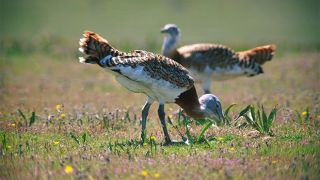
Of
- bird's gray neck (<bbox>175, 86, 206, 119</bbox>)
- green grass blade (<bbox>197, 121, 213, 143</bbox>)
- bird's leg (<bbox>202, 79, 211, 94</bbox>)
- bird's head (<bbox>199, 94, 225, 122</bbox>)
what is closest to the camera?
green grass blade (<bbox>197, 121, 213, 143</bbox>)

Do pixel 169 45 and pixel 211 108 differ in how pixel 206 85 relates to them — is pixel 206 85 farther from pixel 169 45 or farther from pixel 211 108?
pixel 211 108

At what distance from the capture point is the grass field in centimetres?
592

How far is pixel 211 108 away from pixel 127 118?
129 centimetres

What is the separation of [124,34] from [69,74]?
7.43 meters

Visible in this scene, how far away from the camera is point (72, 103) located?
10727 mm

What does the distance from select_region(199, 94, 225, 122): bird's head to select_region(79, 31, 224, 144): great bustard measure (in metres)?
0.18

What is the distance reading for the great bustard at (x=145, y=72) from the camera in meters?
7.02

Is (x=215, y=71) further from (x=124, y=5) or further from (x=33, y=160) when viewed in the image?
(x=124, y=5)

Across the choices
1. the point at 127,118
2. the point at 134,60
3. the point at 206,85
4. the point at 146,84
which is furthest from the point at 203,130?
the point at 206,85

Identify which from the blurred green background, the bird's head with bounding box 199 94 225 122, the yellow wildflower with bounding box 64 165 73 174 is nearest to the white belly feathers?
the bird's head with bounding box 199 94 225 122

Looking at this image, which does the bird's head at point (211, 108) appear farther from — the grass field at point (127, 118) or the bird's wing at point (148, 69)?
the bird's wing at point (148, 69)

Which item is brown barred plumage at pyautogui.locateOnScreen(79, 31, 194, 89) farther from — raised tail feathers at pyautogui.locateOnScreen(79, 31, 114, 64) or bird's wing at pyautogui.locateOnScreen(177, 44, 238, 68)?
bird's wing at pyautogui.locateOnScreen(177, 44, 238, 68)

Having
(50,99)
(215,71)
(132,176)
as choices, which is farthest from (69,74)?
(132,176)

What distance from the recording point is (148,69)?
A: 7273mm
